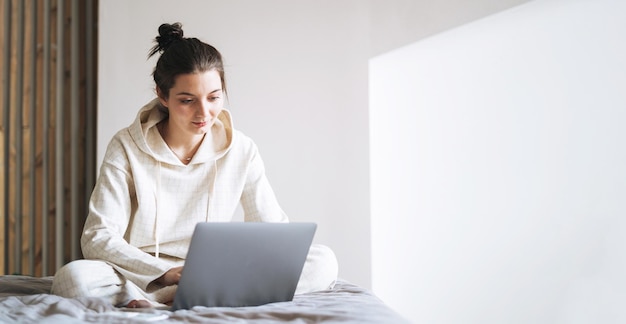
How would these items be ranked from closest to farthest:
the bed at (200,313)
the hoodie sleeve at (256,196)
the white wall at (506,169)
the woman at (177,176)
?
the bed at (200,313) < the woman at (177,176) < the hoodie sleeve at (256,196) < the white wall at (506,169)

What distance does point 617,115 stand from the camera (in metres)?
2.68

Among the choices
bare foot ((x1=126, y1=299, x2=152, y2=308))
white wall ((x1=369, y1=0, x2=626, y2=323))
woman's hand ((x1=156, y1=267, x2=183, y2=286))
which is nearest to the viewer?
bare foot ((x1=126, y1=299, x2=152, y2=308))

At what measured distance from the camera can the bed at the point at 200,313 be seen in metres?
1.44

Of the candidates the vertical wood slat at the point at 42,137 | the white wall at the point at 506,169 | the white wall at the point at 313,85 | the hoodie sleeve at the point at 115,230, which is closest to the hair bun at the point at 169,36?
the hoodie sleeve at the point at 115,230

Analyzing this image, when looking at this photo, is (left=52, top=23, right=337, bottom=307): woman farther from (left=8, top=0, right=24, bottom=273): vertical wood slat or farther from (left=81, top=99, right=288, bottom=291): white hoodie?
(left=8, top=0, right=24, bottom=273): vertical wood slat

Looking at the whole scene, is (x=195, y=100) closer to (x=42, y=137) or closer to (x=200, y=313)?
(x=200, y=313)

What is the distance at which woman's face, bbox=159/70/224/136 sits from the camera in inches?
84.0

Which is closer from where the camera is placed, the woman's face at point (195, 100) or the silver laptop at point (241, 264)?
the silver laptop at point (241, 264)

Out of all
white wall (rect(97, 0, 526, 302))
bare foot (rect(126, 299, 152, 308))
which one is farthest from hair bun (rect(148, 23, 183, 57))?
white wall (rect(97, 0, 526, 302))

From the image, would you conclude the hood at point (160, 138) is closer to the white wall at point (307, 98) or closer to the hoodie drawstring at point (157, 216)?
the hoodie drawstring at point (157, 216)

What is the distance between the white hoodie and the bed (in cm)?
36

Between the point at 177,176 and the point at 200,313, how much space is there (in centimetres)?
75

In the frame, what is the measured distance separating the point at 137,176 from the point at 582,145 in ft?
5.35

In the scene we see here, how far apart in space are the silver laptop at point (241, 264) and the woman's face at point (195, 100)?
0.65 metres
